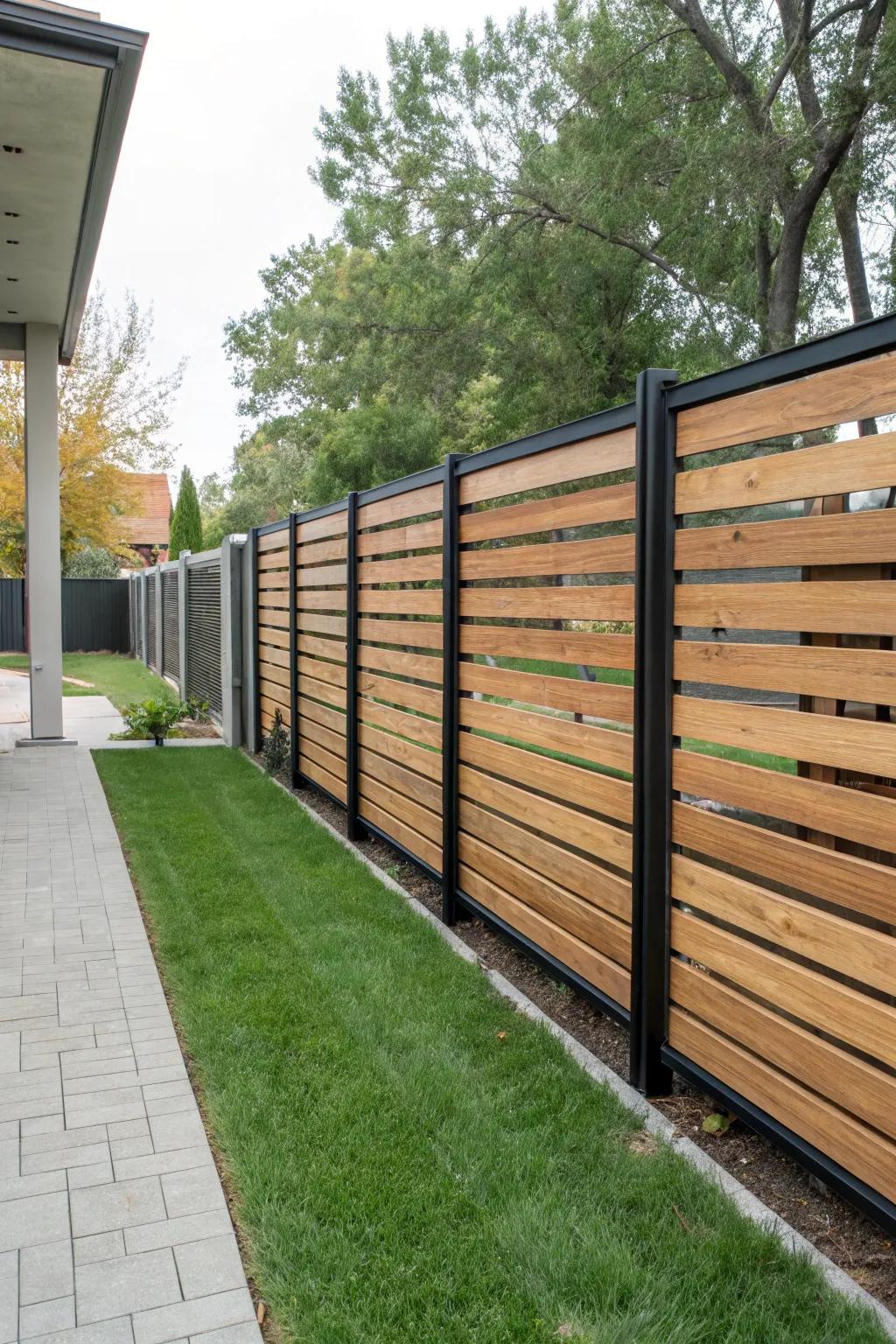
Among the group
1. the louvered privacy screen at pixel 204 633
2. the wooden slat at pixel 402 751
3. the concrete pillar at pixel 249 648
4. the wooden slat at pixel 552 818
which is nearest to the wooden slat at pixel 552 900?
the wooden slat at pixel 552 818

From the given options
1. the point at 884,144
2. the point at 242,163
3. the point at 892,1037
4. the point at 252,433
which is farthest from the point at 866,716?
the point at 242,163

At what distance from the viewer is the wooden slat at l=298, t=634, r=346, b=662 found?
19.7 feet

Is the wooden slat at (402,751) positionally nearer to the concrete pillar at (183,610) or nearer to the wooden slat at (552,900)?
the wooden slat at (552,900)

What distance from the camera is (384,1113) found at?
2.66 meters

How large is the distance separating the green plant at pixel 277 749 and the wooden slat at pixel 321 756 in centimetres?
48

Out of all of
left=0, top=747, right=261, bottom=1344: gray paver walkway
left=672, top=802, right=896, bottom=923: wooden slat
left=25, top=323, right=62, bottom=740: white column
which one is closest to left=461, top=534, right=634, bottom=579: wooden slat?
left=672, top=802, right=896, bottom=923: wooden slat

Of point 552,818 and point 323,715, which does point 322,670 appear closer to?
point 323,715

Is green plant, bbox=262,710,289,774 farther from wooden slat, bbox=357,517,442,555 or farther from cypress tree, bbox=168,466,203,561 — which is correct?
cypress tree, bbox=168,466,203,561

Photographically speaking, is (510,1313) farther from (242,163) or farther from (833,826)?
(242,163)

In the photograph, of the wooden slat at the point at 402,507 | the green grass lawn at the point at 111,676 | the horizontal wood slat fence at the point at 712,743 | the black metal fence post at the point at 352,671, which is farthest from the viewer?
the green grass lawn at the point at 111,676

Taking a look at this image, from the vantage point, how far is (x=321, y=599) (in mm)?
6418

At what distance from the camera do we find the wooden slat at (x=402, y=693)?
449 cm

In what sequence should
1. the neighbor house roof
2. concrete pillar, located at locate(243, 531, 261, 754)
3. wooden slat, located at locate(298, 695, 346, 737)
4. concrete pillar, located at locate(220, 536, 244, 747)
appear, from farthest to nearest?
the neighbor house roof → concrete pillar, located at locate(220, 536, 244, 747) → concrete pillar, located at locate(243, 531, 261, 754) → wooden slat, located at locate(298, 695, 346, 737)

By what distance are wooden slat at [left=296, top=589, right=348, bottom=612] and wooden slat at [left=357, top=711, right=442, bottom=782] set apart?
0.79 m
